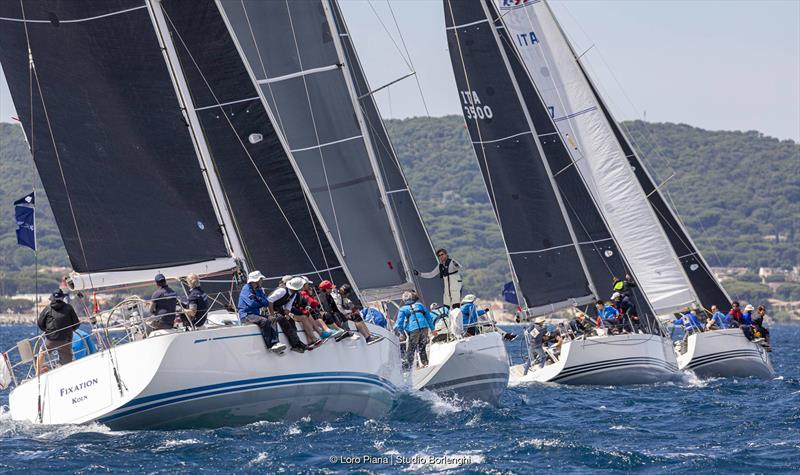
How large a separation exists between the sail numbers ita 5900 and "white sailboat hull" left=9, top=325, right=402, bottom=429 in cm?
1287

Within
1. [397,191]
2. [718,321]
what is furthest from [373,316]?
[718,321]

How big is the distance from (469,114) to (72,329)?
13778mm

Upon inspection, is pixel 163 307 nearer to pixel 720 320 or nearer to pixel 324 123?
pixel 324 123

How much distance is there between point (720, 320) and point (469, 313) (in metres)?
10.1

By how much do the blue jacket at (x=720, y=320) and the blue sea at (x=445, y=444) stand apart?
8.54 metres

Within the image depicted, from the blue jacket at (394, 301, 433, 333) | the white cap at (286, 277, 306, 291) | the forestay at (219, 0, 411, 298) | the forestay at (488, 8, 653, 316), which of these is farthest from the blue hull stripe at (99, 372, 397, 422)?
the forestay at (488, 8, 653, 316)

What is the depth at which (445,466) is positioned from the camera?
1276cm

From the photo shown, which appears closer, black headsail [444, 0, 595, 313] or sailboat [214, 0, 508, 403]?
sailboat [214, 0, 508, 403]

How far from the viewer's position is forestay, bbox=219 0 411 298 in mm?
19812

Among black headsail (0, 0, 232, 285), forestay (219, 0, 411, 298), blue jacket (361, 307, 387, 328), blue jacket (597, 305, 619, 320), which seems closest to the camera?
black headsail (0, 0, 232, 285)

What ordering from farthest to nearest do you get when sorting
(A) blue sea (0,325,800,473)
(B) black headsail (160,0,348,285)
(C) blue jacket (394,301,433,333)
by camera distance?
(C) blue jacket (394,301,433,333), (B) black headsail (160,0,348,285), (A) blue sea (0,325,800,473)

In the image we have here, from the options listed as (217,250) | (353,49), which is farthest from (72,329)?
(353,49)

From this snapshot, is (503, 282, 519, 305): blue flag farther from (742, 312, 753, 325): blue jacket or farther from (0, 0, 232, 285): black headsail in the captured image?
(0, 0, 232, 285): black headsail

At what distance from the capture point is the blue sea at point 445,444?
12.6 meters
